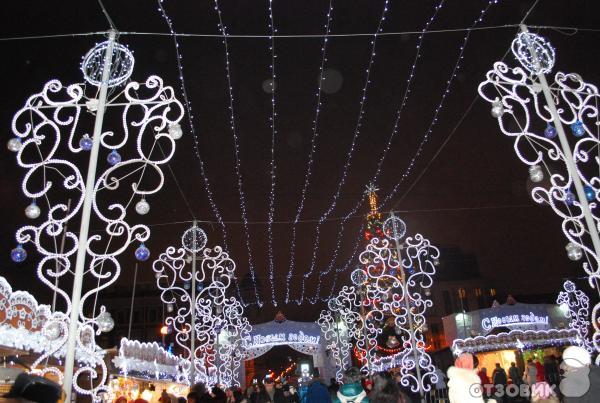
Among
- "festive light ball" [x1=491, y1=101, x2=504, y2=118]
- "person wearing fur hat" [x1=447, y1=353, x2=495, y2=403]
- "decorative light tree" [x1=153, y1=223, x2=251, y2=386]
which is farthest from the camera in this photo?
"decorative light tree" [x1=153, y1=223, x2=251, y2=386]

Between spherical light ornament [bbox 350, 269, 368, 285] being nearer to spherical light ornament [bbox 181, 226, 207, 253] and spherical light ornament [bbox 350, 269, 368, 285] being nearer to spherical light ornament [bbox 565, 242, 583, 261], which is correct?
spherical light ornament [bbox 181, 226, 207, 253]

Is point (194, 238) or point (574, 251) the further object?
point (194, 238)

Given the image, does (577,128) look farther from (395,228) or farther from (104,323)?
(104,323)

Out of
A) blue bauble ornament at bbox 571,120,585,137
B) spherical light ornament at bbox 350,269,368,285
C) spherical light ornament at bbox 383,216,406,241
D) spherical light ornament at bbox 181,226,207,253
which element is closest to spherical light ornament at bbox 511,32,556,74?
blue bauble ornament at bbox 571,120,585,137

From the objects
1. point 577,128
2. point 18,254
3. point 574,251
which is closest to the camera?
point 18,254

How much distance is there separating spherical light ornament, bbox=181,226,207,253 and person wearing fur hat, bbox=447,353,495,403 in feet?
28.7

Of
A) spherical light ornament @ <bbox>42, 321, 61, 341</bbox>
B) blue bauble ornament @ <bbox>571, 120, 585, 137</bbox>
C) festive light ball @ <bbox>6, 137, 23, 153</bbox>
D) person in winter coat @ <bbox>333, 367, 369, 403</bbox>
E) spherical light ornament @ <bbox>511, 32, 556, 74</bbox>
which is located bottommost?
person in winter coat @ <bbox>333, 367, 369, 403</bbox>

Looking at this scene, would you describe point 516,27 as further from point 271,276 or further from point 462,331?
point 462,331

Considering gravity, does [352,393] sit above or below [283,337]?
below

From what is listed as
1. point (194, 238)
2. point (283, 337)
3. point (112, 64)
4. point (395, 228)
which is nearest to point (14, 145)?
point (112, 64)

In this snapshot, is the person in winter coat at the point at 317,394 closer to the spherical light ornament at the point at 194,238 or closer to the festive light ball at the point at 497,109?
the festive light ball at the point at 497,109

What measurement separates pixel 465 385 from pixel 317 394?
2.59 m

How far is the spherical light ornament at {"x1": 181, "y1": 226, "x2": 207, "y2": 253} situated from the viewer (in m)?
12.6

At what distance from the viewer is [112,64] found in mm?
6758
